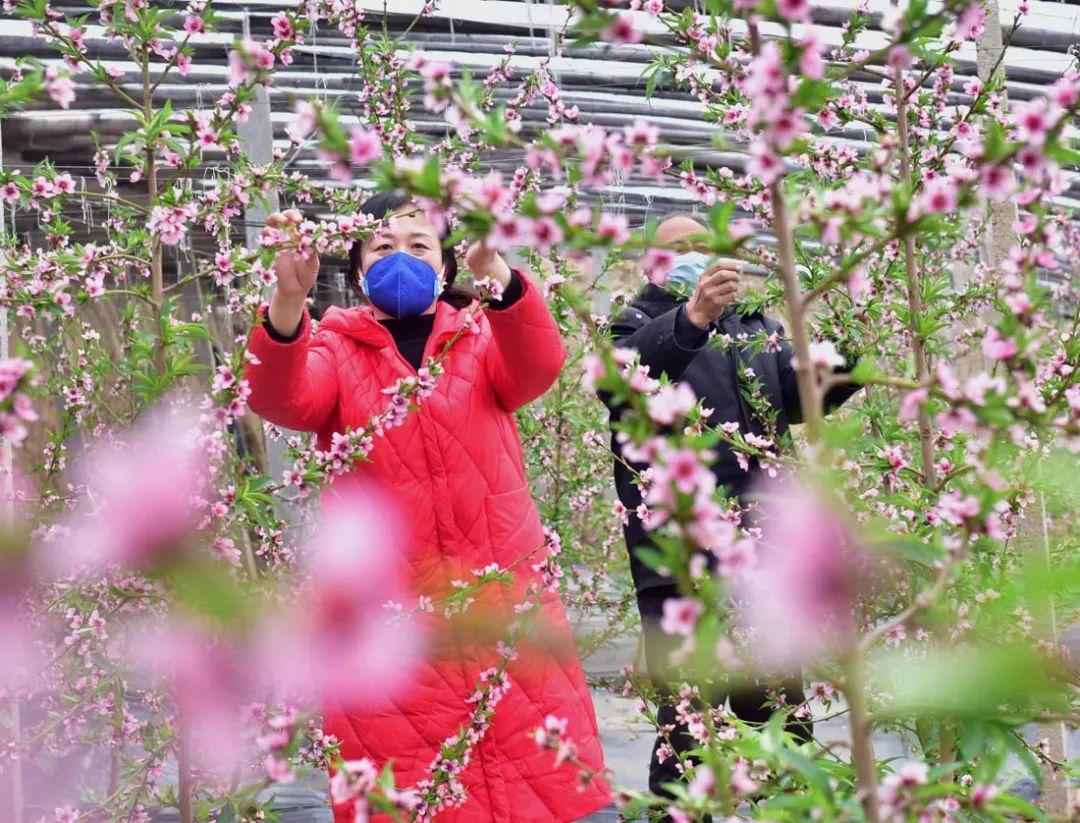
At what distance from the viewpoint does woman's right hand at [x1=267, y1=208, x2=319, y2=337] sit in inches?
85.8

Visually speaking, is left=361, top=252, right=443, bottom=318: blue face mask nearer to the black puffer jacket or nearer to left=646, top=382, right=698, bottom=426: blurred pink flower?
the black puffer jacket

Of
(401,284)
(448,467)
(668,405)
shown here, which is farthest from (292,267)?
(668,405)

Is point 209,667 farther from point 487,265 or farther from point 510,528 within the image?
point 510,528

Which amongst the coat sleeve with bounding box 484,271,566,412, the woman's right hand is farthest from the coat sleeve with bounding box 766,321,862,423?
the woman's right hand

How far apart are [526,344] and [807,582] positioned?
72.8 inches

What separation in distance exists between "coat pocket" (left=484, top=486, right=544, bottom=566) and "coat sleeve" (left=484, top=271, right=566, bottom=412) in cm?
25

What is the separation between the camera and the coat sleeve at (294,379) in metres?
2.43

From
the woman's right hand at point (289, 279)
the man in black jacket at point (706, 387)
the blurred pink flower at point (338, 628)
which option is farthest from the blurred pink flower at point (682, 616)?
the man in black jacket at point (706, 387)

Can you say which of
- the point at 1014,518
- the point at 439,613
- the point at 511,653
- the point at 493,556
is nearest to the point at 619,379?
the point at 511,653

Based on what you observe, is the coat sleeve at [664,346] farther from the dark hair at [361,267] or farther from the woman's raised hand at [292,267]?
the woman's raised hand at [292,267]

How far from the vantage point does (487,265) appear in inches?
96.5

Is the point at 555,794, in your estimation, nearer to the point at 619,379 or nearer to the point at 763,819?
the point at 763,819

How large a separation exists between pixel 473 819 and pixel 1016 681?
2239 mm

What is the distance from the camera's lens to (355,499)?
2.67m
